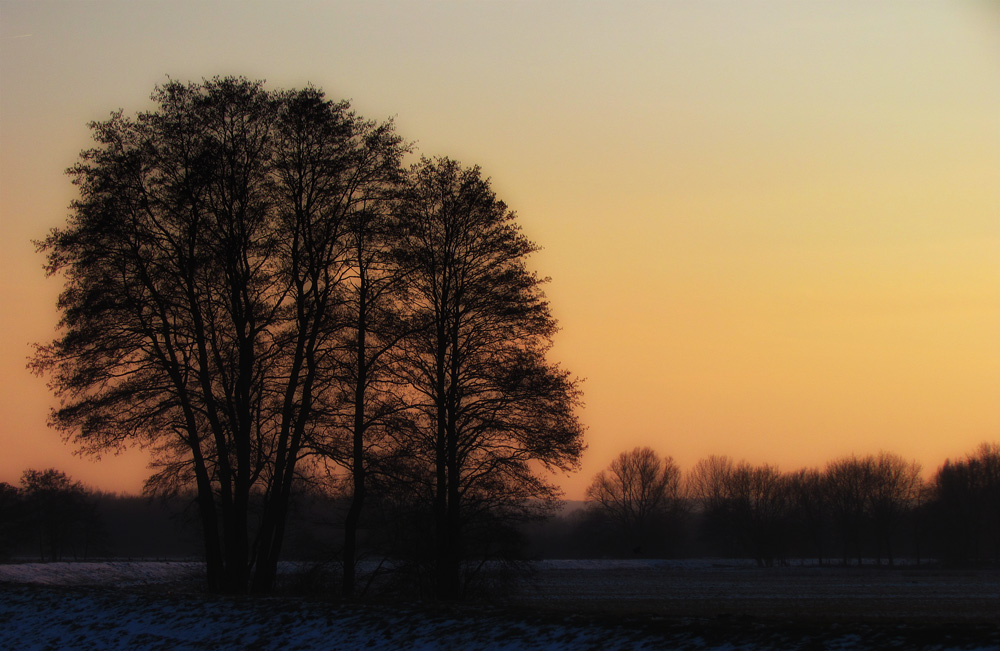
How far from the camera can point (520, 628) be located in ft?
45.8

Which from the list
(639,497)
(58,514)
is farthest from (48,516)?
(639,497)

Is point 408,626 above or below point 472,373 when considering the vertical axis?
below

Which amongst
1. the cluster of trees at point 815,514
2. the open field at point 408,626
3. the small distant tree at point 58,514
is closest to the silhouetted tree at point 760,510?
the cluster of trees at point 815,514

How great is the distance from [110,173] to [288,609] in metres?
12.1

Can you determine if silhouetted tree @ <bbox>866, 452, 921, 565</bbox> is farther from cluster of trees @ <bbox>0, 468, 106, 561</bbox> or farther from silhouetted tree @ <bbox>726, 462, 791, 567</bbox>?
cluster of trees @ <bbox>0, 468, 106, 561</bbox>

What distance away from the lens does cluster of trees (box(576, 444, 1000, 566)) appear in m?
94.1

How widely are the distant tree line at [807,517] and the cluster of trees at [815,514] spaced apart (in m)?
0.14

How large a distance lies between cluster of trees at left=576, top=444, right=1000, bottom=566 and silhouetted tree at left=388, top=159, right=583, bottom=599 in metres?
72.5

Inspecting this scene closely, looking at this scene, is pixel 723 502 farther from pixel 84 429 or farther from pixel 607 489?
pixel 84 429

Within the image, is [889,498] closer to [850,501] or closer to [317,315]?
[850,501]

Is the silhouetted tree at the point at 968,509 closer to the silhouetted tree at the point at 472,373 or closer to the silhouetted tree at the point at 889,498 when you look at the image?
the silhouetted tree at the point at 889,498

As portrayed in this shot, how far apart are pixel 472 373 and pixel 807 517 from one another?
291 feet

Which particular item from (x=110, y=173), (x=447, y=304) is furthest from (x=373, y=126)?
(x=110, y=173)

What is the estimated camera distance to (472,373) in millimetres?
22641
